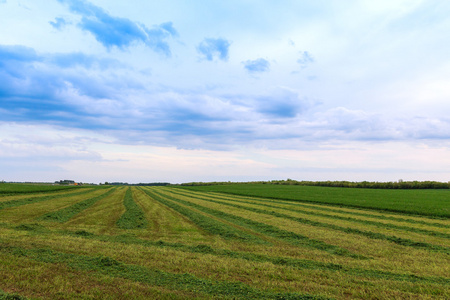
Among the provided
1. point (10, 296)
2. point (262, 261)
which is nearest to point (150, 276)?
point (10, 296)

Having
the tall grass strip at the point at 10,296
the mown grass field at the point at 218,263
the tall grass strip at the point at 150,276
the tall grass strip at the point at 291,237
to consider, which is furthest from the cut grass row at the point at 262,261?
the tall grass strip at the point at 10,296

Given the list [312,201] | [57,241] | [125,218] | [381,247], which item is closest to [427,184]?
[312,201]

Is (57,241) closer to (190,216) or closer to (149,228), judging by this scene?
(149,228)

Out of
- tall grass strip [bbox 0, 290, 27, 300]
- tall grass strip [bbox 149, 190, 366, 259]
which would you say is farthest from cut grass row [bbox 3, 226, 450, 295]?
tall grass strip [bbox 0, 290, 27, 300]

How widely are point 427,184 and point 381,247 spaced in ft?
294

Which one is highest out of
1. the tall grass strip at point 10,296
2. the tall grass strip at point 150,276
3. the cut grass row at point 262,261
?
the tall grass strip at point 10,296

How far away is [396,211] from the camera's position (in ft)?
92.8

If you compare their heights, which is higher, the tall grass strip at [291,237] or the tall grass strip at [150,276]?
the tall grass strip at [150,276]

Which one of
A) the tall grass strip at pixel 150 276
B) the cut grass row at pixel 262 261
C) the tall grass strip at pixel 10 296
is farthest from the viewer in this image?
the cut grass row at pixel 262 261

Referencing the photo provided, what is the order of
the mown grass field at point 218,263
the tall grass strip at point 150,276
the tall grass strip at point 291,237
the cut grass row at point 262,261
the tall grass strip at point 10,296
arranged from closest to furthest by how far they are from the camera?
1. the tall grass strip at point 10,296
2. the tall grass strip at point 150,276
3. the mown grass field at point 218,263
4. the cut grass row at point 262,261
5. the tall grass strip at point 291,237

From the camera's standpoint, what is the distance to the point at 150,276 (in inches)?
322

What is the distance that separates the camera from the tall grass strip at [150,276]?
710 cm

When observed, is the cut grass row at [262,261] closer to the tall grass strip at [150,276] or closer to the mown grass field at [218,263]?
the mown grass field at [218,263]

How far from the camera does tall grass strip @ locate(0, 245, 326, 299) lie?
23.3 ft
